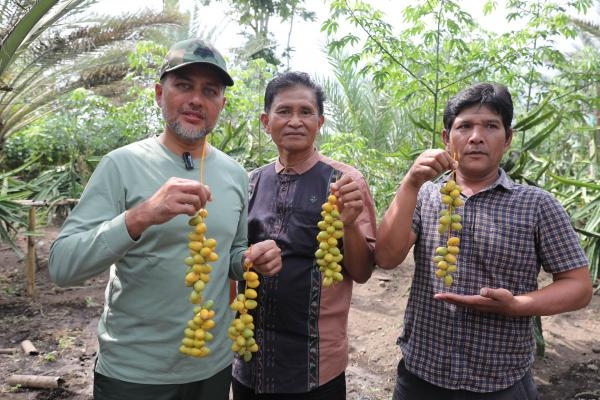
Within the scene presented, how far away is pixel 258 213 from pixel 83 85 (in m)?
7.04

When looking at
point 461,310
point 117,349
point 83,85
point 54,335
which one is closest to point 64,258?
point 117,349

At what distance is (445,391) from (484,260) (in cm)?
56

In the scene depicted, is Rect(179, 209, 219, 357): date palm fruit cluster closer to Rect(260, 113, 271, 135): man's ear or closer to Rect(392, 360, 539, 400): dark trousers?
Rect(260, 113, 271, 135): man's ear

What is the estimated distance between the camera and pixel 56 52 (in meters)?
6.92

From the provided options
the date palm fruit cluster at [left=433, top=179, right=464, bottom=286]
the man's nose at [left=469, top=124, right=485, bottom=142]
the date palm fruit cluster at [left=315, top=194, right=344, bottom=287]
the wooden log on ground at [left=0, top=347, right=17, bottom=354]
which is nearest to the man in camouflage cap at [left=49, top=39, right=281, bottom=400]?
the date palm fruit cluster at [left=315, top=194, right=344, bottom=287]

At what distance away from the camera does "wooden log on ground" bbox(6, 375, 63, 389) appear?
12.3 ft

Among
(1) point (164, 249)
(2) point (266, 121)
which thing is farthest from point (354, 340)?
(1) point (164, 249)

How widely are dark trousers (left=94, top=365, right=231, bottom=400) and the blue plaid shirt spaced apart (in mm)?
829

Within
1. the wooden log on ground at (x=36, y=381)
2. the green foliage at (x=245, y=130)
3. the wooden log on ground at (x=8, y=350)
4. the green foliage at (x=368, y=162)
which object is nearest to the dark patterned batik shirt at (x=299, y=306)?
the wooden log on ground at (x=36, y=381)

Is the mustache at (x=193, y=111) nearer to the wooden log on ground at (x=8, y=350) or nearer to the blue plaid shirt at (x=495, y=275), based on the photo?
the blue plaid shirt at (x=495, y=275)

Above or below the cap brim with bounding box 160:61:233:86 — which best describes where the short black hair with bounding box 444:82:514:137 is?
below

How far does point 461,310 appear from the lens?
1.92m

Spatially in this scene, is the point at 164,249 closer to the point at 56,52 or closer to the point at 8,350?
the point at 8,350

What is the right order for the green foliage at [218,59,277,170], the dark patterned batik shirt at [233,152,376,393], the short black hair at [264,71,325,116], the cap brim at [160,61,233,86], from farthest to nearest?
the green foliage at [218,59,277,170], the short black hair at [264,71,325,116], the dark patterned batik shirt at [233,152,376,393], the cap brim at [160,61,233,86]
